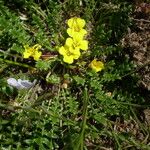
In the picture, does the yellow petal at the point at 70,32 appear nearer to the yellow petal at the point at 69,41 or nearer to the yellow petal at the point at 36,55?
the yellow petal at the point at 69,41

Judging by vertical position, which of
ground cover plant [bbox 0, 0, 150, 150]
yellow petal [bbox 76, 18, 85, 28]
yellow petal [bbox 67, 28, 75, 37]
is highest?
yellow petal [bbox 76, 18, 85, 28]

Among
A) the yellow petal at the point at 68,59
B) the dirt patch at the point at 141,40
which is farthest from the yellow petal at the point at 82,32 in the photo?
the dirt patch at the point at 141,40

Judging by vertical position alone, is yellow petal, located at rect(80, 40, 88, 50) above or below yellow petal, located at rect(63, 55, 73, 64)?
above

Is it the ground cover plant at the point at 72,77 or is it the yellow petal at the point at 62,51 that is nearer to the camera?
the ground cover plant at the point at 72,77

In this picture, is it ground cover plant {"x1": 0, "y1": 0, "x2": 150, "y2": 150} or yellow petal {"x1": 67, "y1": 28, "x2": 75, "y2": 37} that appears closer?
ground cover plant {"x1": 0, "y1": 0, "x2": 150, "y2": 150}

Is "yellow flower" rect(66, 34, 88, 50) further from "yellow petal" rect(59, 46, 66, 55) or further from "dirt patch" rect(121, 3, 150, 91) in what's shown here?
"dirt patch" rect(121, 3, 150, 91)

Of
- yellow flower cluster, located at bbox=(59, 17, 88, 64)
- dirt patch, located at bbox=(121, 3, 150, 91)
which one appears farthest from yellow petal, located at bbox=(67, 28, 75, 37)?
dirt patch, located at bbox=(121, 3, 150, 91)

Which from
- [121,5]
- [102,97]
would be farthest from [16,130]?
[121,5]

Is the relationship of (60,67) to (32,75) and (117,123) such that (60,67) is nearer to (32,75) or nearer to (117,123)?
(32,75)
